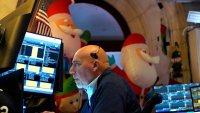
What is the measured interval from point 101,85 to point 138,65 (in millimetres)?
2074

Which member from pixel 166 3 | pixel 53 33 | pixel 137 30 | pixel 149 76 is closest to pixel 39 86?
pixel 53 33

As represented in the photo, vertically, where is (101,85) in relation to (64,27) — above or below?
below

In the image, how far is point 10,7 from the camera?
2193 mm

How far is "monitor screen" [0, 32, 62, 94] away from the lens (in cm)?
172

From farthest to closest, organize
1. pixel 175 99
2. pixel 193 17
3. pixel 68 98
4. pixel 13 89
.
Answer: pixel 193 17 → pixel 175 99 → pixel 68 98 → pixel 13 89

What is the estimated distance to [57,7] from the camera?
3176 mm

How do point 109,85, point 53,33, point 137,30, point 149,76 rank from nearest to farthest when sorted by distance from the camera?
point 109,85 < point 53,33 < point 149,76 < point 137,30

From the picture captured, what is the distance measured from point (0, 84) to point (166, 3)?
4221 millimetres

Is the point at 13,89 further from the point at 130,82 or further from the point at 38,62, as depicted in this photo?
the point at 130,82

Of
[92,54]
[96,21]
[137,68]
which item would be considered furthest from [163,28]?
[92,54]

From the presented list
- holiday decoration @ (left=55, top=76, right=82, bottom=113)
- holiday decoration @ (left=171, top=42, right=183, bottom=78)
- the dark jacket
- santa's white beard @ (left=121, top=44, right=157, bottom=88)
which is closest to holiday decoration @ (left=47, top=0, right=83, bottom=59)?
holiday decoration @ (left=55, top=76, right=82, bottom=113)

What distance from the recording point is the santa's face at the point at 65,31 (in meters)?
3.07

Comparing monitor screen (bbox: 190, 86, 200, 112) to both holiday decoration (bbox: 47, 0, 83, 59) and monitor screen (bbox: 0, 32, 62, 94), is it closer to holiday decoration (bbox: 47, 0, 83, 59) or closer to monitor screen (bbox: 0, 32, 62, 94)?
holiday decoration (bbox: 47, 0, 83, 59)

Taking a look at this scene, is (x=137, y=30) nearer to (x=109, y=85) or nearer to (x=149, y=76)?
(x=149, y=76)
